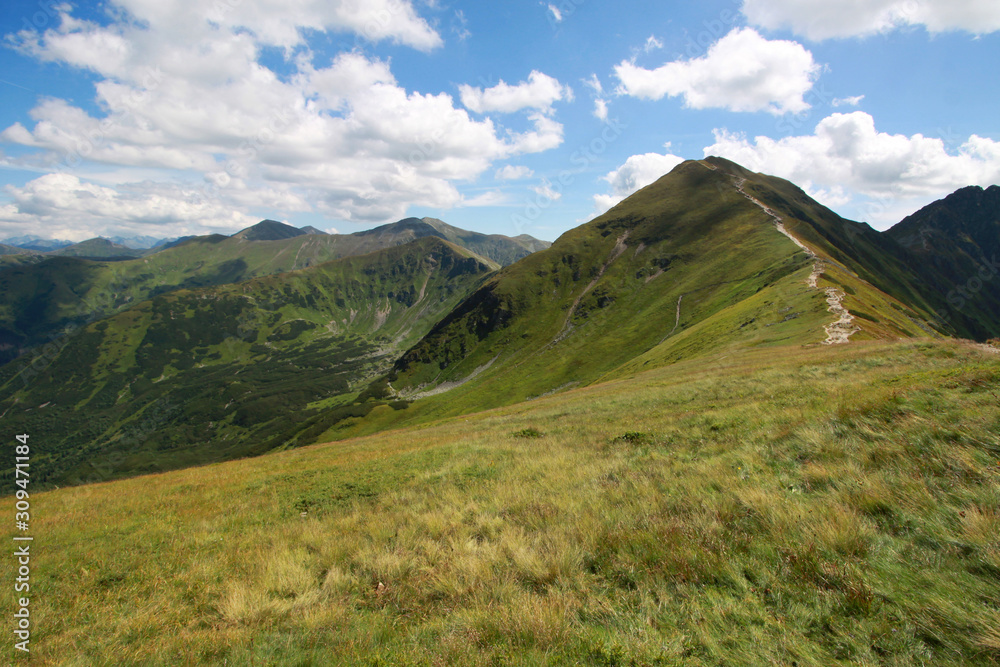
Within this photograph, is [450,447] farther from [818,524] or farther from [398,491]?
[818,524]

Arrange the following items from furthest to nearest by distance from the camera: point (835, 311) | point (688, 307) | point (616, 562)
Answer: point (688, 307) < point (835, 311) < point (616, 562)

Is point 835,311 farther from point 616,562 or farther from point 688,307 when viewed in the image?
point 688,307

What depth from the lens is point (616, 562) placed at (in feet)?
19.3

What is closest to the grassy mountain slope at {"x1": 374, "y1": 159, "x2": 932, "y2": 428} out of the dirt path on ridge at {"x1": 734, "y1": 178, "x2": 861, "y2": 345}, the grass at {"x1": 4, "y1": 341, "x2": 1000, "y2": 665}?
the dirt path on ridge at {"x1": 734, "y1": 178, "x2": 861, "y2": 345}

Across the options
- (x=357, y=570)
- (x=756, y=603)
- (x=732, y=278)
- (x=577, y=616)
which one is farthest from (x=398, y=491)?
(x=732, y=278)

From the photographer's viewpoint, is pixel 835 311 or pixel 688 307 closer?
pixel 835 311

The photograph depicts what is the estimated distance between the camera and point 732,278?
396 ft

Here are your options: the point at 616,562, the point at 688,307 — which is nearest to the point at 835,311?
the point at 616,562

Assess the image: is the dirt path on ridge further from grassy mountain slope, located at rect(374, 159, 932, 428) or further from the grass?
the grass

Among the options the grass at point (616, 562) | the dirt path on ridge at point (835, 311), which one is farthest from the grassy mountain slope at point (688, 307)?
the grass at point (616, 562)

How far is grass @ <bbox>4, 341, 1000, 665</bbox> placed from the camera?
4227 millimetres

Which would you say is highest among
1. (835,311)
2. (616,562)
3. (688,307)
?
(688,307)

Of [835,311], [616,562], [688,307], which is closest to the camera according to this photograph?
[616,562]

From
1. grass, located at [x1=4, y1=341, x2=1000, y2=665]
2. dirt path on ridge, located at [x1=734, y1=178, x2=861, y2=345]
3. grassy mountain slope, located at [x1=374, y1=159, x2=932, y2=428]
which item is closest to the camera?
grass, located at [x1=4, y1=341, x2=1000, y2=665]
